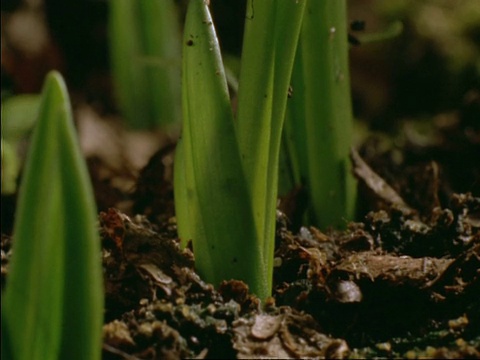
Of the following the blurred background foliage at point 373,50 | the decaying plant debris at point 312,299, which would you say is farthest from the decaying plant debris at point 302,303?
the blurred background foliage at point 373,50

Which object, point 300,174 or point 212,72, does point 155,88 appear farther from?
point 212,72

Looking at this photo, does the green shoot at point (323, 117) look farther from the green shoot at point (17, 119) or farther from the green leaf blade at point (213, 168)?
the green shoot at point (17, 119)

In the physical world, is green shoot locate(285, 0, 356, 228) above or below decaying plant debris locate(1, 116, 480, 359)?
above

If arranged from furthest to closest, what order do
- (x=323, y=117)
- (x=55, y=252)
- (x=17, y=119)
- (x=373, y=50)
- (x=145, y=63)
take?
(x=373, y=50) → (x=145, y=63) → (x=17, y=119) → (x=323, y=117) → (x=55, y=252)

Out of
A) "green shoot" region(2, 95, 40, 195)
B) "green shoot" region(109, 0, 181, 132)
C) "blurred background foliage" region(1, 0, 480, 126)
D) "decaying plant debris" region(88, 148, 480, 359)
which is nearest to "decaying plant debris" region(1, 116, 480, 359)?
"decaying plant debris" region(88, 148, 480, 359)

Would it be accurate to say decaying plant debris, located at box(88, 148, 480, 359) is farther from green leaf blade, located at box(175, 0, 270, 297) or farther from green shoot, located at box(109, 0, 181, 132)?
green shoot, located at box(109, 0, 181, 132)

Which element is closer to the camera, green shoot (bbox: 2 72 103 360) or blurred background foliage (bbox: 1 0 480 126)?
green shoot (bbox: 2 72 103 360)

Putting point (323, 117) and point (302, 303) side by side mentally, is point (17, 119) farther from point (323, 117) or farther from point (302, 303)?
point (302, 303)

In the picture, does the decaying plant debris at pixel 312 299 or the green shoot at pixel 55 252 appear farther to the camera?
the decaying plant debris at pixel 312 299

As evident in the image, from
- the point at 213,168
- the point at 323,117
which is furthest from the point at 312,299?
the point at 323,117

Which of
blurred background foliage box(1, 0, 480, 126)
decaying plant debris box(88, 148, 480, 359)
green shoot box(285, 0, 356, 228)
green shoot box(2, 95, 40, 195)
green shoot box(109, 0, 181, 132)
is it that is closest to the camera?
decaying plant debris box(88, 148, 480, 359)
